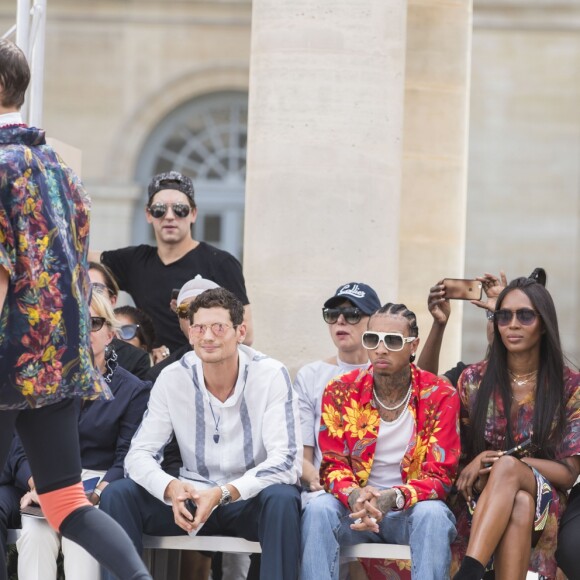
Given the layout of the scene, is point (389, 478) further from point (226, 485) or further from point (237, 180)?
point (237, 180)

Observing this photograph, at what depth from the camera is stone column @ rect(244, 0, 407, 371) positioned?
321 inches

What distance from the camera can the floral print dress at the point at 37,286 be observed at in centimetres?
491

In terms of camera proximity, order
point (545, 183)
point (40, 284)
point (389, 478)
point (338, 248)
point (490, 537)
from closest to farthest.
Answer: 1. point (40, 284)
2. point (490, 537)
3. point (389, 478)
4. point (338, 248)
5. point (545, 183)

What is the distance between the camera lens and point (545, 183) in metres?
18.5

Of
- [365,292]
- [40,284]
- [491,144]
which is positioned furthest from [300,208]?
[491,144]

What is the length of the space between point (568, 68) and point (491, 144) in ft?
4.49

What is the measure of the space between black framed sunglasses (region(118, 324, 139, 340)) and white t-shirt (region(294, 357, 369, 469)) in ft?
3.67

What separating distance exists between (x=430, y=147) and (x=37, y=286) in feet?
19.4

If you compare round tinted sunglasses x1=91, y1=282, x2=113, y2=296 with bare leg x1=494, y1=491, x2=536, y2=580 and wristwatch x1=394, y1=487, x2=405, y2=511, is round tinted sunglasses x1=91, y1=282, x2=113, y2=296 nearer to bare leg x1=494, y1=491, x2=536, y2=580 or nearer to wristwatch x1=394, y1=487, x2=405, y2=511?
wristwatch x1=394, y1=487, x2=405, y2=511

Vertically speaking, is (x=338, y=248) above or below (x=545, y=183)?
below

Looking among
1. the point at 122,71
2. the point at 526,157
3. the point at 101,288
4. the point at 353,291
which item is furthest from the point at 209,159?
the point at 353,291

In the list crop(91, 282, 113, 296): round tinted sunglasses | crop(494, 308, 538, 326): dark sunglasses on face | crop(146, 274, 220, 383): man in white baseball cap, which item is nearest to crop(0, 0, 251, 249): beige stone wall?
crop(91, 282, 113, 296): round tinted sunglasses

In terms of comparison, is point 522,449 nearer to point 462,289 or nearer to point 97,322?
point 462,289

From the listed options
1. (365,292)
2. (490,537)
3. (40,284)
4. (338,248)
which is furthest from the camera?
(338,248)
